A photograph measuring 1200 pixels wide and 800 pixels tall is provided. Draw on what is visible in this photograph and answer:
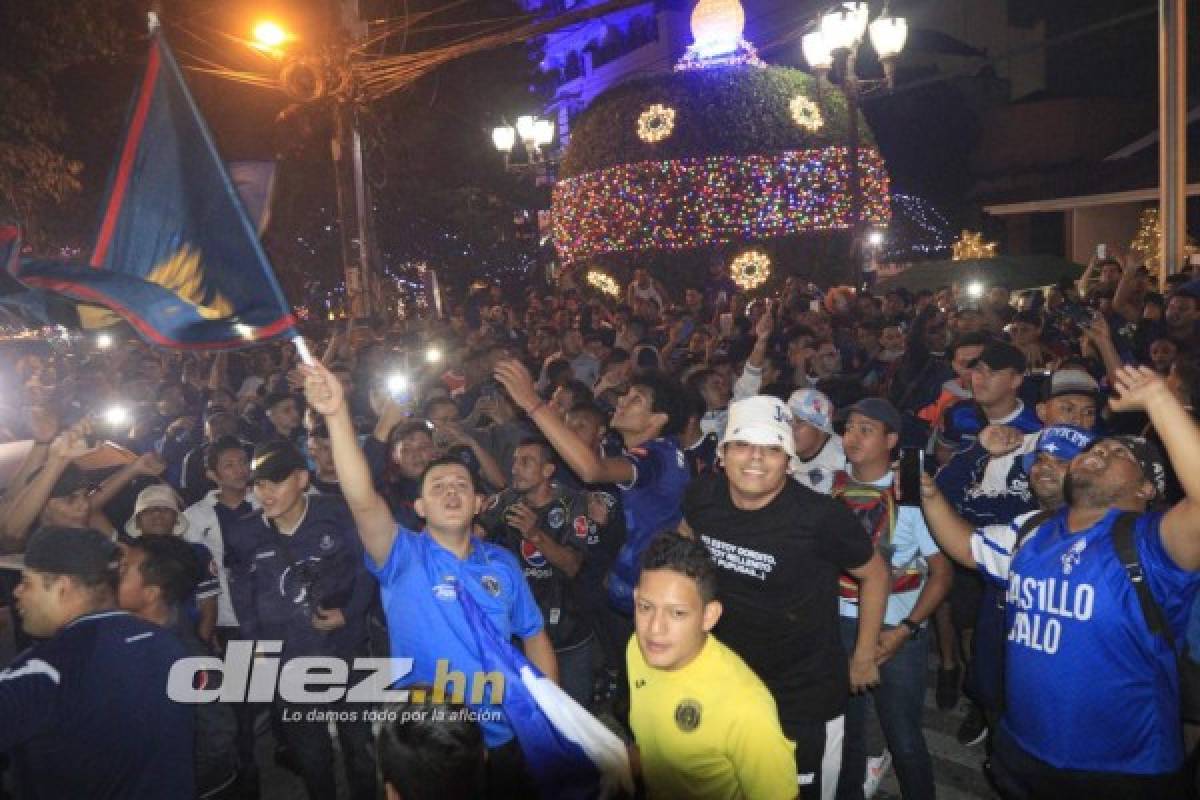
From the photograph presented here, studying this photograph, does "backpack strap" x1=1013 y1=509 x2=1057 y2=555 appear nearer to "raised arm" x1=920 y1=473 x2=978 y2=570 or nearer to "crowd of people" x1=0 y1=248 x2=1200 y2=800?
"crowd of people" x1=0 y1=248 x2=1200 y2=800

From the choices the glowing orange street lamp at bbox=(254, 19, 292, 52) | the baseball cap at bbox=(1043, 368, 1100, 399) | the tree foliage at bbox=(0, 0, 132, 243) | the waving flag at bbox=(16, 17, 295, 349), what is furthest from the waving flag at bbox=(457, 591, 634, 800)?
the tree foliage at bbox=(0, 0, 132, 243)

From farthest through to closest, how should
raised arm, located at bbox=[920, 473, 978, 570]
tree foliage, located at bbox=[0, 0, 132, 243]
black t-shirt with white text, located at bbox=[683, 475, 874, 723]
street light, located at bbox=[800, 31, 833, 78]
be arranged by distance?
street light, located at bbox=[800, 31, 833, 78] < tree foliage, located at bbox=[0, 0, 132, 243] < raised arm, located at bbox=[920, 473, 978, 570] < black t-shirt with white text, located at bbox=[683, 475, 874, 723]

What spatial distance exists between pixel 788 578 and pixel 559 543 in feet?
5.83

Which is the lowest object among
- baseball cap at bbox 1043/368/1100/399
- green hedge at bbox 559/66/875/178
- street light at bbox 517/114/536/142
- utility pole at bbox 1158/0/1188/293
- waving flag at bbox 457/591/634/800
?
waving flag at bbox 457/591/634/800

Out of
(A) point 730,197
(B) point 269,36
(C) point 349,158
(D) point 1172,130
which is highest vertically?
(B) point 269,36

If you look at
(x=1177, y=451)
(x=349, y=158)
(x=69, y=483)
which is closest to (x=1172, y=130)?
(x=1177, y=451)

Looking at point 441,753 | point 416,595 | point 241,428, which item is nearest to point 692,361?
point 241,428

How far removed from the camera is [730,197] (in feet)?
79.1

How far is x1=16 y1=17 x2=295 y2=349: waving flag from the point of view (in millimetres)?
4109

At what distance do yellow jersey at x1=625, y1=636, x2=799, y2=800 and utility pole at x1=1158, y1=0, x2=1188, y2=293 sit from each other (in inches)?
399

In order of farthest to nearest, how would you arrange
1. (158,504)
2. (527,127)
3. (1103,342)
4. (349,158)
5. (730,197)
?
1. (730,197)
2. (527,127)
3. (349,158)
4. (1103,342)
5. (158,504)

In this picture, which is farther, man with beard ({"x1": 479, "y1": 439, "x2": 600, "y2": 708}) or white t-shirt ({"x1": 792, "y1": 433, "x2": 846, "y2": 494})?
white t-shirt ({"x1": 792, "y1": 433, "x2": 846, "y2": 494})

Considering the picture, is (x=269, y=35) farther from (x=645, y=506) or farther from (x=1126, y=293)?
(x=1126, y=293)

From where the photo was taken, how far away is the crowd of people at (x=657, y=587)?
3.29 meters
